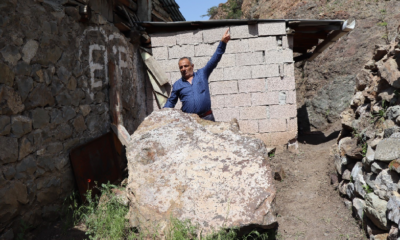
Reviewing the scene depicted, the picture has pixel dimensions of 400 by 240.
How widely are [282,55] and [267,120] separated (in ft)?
3.81

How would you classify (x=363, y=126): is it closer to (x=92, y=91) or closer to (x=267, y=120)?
(x=267, y=120)

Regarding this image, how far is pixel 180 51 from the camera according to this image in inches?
Answer: 225

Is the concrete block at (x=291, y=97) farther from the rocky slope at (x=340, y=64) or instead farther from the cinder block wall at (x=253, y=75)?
the rocky slope at (x=340, y=64)

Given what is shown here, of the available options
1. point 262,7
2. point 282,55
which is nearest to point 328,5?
point 262,7

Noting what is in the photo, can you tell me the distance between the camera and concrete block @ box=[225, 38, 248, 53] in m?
5.57

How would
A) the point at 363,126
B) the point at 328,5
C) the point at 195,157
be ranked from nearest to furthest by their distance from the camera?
the point at 195,157
the point at 363,126
the point at 328,5

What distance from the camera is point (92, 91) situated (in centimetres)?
411

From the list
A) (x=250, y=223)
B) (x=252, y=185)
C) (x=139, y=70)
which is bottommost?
(x=250, y=223)

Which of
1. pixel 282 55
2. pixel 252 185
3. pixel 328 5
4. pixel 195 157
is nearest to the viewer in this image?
pixel 252 185

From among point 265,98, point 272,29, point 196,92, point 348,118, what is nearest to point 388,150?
point 348,118

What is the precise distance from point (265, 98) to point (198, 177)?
120 inches

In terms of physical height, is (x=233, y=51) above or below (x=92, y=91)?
above

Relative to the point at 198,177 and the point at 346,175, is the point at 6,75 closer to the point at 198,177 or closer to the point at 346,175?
the point at 198,177

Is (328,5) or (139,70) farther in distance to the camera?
(328,5)
